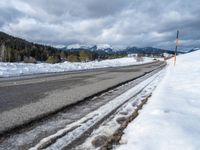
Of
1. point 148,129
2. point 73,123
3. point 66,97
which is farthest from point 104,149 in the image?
point 66,97

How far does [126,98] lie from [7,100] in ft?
13.3

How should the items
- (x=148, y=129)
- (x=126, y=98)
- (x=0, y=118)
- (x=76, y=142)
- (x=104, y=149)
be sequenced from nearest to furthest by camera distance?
1. (x=104, y=149)
2. (x=76, y=142)
3. (x=148, y=129)
4. (x=0, y=118)
5. (x=126, y=98)

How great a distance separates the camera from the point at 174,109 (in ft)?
22.9

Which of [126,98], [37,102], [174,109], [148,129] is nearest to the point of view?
[148,129]

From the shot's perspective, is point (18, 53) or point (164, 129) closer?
point (164, 129)

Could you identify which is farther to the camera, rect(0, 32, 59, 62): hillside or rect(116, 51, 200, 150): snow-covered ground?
rect(0, 32, 59, 62): hillside

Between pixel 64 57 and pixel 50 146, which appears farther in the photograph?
pixel 64 57

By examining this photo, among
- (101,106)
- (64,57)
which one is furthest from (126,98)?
(64,57)

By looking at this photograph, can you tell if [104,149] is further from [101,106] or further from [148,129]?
[101,106]

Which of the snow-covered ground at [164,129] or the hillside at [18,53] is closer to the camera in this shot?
the snow-covered ground at [164,129]

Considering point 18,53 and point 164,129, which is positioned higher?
point 18,53

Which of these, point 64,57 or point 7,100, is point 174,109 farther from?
point 64,57

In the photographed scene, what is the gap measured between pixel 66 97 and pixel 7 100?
6.56 ft

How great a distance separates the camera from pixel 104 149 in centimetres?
410
